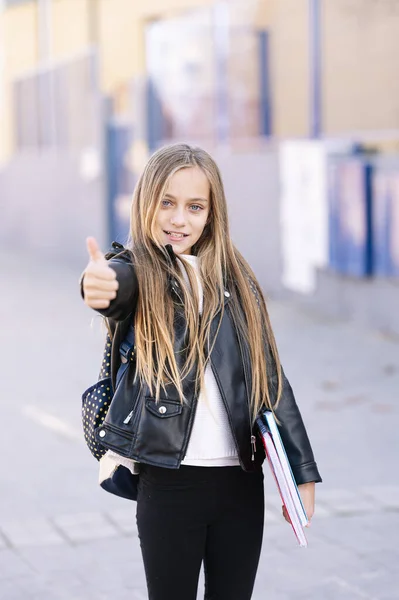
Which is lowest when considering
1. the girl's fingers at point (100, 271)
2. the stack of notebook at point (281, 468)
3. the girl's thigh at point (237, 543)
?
the girl's thigh at point (237, 543)

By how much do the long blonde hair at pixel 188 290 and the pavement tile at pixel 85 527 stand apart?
2.13 metres

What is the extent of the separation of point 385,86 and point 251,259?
114 inches

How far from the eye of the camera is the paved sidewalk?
162 inches

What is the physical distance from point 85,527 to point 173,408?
2319mm

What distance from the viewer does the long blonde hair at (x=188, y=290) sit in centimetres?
260

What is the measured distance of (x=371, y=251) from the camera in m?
9.71

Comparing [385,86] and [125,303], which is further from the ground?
[385,86]

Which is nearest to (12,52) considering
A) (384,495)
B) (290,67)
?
(290,67)

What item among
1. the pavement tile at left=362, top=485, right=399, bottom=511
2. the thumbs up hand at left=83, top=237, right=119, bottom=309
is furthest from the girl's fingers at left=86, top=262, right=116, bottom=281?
the pavement tile at left=362, top=485, right=399, bottom=511

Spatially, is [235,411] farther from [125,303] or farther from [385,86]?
[385,86]

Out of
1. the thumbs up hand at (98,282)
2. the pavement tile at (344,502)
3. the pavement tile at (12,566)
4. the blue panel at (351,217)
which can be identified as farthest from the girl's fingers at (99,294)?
the blue panel at (351,217)

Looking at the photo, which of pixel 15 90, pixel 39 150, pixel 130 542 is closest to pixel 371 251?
pixel 130 542

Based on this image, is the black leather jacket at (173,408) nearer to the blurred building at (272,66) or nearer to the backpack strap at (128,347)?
the backpack strap at (128,347)

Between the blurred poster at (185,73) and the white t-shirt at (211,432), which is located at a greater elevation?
the blurred poster at (185,73)
